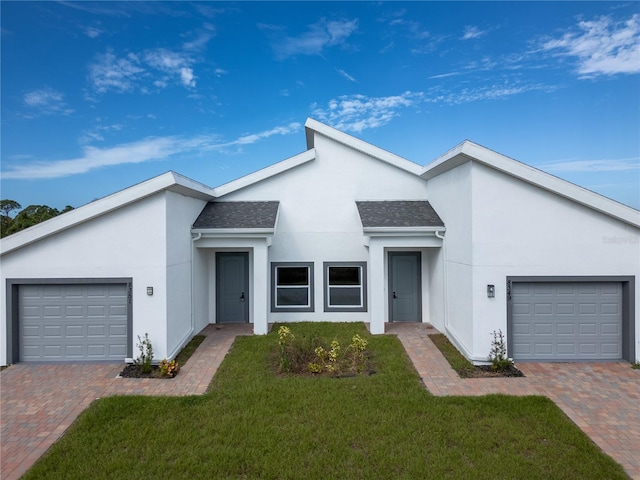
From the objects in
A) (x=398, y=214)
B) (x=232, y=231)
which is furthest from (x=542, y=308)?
(x=232, y=231)

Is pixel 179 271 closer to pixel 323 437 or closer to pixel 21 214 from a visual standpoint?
pixel 323 437

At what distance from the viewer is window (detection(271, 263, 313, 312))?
12664 mm

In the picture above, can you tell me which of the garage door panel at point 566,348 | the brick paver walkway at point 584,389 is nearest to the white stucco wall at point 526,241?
the brick paver walkway at point 584,389

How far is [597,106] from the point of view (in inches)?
497

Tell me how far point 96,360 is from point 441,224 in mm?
10571

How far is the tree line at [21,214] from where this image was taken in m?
23.4

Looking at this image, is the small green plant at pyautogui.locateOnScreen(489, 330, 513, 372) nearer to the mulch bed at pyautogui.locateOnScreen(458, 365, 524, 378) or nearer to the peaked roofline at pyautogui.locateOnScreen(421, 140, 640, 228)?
the mulch bed at pyautogui.locateOnScreen(458, 365, 524, 378)

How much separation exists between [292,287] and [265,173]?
4.32 m

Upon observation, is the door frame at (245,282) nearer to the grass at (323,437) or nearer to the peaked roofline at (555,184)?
the grass at (323,437)

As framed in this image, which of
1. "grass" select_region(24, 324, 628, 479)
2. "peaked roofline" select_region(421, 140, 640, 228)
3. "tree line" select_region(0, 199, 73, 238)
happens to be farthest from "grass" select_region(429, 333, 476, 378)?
"tree line" select_region(0, 199, 73, 238)

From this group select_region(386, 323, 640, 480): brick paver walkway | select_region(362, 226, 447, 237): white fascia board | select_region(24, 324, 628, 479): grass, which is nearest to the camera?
select_region(24, 324, 628, 479): grass

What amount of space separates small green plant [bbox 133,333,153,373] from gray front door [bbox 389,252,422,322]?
8.00 meters

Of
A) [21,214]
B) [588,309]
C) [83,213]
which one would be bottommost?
[588,309]

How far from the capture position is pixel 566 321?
8898 millimetres
